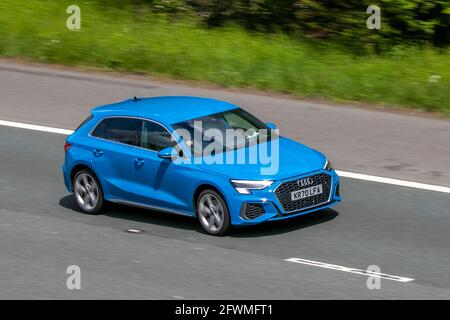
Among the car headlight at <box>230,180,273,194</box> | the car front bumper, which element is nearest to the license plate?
the car front bumper

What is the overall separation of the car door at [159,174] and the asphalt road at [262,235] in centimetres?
39

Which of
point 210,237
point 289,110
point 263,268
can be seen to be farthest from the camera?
point 289,110

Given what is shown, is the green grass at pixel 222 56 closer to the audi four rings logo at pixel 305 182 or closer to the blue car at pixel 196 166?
the blue car at pixel 196 166

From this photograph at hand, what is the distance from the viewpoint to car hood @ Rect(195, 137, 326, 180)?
13.3m

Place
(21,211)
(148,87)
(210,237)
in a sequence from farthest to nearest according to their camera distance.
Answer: (148,87) < (21,211) < (210,237)

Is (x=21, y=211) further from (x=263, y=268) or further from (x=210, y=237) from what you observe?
(x=263, y=268)

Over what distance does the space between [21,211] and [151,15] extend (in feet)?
36.2

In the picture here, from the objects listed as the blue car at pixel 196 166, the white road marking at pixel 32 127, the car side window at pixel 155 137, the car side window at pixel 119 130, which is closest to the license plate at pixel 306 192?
the blue car at pixel 196 166

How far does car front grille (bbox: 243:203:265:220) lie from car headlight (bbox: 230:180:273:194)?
17 cm

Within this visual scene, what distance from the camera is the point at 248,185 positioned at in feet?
43.4

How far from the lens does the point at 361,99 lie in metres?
20.0

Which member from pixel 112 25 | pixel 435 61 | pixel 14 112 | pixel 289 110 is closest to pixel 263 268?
pixel 289 110

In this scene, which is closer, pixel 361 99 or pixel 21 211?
pixel 21 211

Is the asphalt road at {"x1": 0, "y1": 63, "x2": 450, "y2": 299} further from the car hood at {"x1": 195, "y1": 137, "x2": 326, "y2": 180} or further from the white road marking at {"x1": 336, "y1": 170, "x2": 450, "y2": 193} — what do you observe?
the car hood at {"x1": 195, "y1": 137, "x2": 326, "y2": 180}
